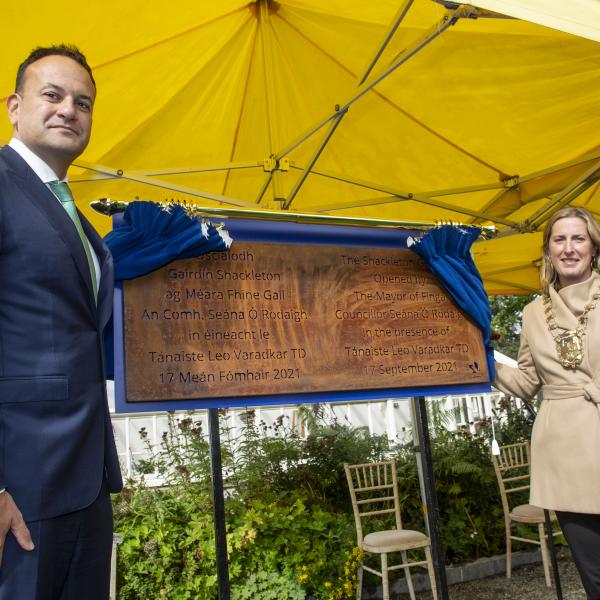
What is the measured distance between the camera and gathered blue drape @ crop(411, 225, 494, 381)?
2777mm

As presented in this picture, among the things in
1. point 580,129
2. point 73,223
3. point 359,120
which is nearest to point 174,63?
point 359,120

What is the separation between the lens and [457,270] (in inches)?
112

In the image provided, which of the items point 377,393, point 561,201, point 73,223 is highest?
point 561,201

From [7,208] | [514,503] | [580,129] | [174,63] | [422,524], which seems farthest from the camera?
[514,503]

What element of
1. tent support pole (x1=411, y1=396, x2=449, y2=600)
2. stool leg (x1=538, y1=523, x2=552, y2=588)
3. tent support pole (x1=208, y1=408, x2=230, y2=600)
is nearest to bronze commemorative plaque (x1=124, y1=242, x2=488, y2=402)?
tent support pole (x1=208, y1=408, x2=230, y2=600)

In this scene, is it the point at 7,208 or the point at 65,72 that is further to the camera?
the point at 65,72

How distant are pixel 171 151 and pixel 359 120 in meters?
1.31

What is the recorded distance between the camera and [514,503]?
21.2ft

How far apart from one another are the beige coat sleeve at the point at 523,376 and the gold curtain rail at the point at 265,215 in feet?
2.15

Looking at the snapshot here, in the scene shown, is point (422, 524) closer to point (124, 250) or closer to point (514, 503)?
point (514, 503)

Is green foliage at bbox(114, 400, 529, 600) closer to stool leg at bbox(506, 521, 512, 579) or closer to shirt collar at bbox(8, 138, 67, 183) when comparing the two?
stool leg at bbox(506, 521, 512, 579)

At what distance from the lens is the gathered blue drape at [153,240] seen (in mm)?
2222

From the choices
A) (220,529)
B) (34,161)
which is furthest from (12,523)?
(220,529)

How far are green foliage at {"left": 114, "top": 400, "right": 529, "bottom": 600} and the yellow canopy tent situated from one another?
2.42 meters
